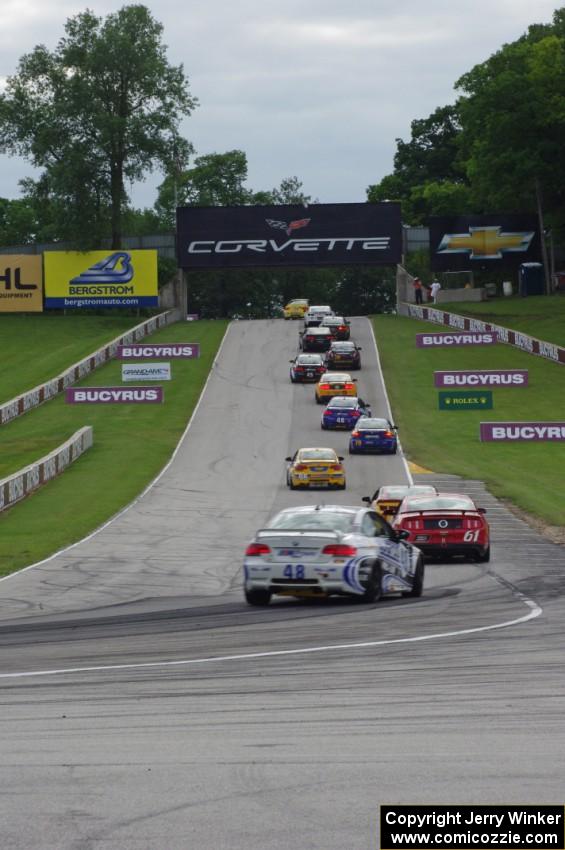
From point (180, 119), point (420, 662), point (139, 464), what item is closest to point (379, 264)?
point (180, 119)

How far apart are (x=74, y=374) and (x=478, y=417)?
2431 cm

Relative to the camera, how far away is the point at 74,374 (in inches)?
2958

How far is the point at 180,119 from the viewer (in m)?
107

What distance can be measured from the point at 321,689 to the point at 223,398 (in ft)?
191

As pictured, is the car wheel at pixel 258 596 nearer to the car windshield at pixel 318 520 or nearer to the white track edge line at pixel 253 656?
the car windshield at pixel 318 520

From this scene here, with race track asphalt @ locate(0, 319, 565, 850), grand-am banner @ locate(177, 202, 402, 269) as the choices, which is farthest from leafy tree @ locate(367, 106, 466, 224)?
race track asphalt @ locate(0, 319, 565, 850)

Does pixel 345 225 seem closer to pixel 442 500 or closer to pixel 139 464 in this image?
pixel 139 464

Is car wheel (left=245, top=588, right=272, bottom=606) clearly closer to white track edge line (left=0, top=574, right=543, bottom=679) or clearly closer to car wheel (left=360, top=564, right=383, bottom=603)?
car wheel (left=360, top=564, right=383, bottom=603)

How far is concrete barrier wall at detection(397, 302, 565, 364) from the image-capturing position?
3051 inches

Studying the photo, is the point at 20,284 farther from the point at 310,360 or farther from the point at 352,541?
the point at 352,541

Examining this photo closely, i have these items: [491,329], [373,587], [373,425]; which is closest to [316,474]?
[373,425]

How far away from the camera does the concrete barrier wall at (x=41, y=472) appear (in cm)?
3841

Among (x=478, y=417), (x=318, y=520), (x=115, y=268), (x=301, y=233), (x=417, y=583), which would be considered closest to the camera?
(x=318, y=520)

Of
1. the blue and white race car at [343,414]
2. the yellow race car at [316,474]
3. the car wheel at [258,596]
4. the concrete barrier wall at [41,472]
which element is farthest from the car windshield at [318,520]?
the blue and white race car at [343,414]
